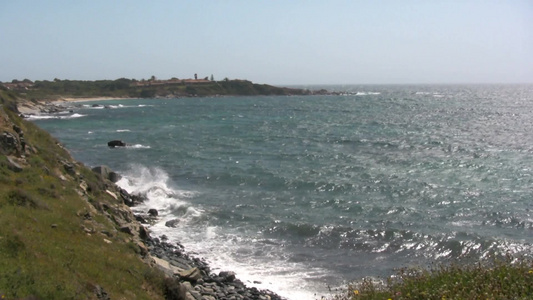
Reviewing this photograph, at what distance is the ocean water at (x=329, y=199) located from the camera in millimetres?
21484

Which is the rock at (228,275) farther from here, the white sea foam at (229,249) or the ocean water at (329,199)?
the ocean water at (329,199)

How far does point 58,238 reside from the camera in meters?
13.3

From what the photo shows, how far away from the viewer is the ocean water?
21.5 metres

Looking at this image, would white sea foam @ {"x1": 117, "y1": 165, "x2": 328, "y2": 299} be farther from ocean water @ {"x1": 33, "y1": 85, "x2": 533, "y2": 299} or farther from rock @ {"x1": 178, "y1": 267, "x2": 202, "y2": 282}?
rock @ {"x1": 178, "y1": 267, "x2": 202, "y2": 282}

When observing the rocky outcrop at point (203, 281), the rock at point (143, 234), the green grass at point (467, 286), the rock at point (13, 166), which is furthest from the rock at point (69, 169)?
the green grass at point (467, 286)

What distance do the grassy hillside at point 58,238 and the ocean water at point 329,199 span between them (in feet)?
Answer: 17.3

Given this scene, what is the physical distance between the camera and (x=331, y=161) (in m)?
44.1

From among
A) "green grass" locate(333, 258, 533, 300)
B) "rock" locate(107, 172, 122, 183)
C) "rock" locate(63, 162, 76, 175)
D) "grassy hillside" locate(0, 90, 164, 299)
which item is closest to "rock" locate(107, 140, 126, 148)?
"rock" locate(107, 172, 122, 183)

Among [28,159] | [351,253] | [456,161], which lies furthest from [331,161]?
[28,159]

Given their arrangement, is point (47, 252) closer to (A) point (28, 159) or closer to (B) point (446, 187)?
(A) point (28, 159)

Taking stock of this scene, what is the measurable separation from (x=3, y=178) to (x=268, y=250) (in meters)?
12.2

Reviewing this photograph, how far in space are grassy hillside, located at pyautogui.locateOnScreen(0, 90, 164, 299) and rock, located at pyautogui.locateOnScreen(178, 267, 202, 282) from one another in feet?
5.88

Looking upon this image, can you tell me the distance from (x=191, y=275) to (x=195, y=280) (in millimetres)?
248

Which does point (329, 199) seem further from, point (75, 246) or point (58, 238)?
point (58, 238)
